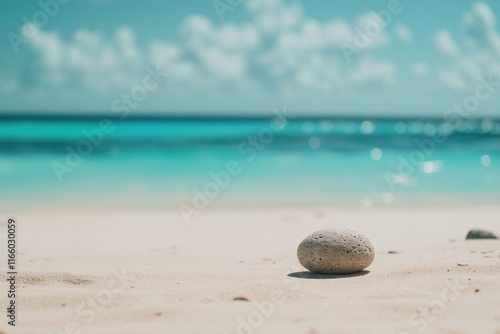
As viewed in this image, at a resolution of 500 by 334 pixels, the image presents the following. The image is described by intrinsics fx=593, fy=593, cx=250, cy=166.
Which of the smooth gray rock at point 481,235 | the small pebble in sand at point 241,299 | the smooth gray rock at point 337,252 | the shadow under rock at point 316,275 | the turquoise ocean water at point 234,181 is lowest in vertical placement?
the small pebble in sand at point 241,299

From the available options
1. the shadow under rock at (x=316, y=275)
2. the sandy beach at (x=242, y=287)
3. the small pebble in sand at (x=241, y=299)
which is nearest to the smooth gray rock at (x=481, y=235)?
the sandy beach at (x=242, y=287)

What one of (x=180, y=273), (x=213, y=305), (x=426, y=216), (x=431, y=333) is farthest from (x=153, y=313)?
(x=426, y=216)

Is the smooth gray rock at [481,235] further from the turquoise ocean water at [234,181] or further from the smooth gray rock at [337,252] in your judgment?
the turquoise ocean water at [234,181]

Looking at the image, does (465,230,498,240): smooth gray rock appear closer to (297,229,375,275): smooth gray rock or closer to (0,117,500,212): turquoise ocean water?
(297,229,375,275): smooth gray rock

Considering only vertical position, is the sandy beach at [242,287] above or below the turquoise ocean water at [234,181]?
below

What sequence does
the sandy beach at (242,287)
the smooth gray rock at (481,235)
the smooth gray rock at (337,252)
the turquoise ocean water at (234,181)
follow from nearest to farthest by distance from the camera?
the sandy beach at (242,287)
the smooth gray rock at (337,252)
the smooth gray rock at (481,235)
the turquoise ocean water at (234,181)

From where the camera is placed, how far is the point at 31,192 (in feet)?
44.1

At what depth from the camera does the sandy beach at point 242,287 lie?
3.29 m

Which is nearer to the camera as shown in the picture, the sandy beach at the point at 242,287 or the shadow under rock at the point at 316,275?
the sandy beach at the point at 242,287

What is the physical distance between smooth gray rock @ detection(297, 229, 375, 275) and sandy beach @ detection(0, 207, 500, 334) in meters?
0.09

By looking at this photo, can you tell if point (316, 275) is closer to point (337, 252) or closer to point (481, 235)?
point (337, 252)

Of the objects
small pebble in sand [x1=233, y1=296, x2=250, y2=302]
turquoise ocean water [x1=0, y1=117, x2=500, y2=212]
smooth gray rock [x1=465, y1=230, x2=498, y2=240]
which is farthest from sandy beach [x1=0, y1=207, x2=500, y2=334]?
turquoise ocean water [x1=0, y1=117, x2=500, y2=212]

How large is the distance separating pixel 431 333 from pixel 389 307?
46 cm

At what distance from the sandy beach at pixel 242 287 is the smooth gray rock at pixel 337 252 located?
9 centimetres
